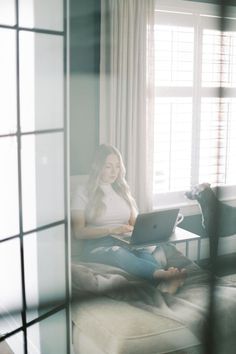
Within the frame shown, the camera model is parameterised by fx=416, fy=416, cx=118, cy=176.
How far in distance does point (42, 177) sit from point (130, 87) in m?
0.19

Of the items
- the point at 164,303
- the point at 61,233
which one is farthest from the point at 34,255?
the point at 164,303

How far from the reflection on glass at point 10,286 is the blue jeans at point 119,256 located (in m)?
0.10

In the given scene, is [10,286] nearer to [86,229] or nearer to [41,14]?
[86,229]

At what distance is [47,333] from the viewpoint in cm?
65

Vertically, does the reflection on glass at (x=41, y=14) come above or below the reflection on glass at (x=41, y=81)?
above

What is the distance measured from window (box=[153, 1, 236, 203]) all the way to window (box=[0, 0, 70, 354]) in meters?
0.16

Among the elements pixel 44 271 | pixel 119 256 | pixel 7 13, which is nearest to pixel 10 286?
pixel 44 271

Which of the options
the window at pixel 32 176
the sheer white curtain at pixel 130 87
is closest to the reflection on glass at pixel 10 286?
the window at pixel 32 176

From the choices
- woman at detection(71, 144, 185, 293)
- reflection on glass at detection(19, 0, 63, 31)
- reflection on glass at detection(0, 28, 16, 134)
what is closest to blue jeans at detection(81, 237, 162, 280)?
woman at detection(71, 144, 185, 293)

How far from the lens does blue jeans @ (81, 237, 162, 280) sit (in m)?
0.63

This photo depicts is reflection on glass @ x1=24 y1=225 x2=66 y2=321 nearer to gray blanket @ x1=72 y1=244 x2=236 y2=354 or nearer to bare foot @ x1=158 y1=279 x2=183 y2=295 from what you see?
gray blanket @ x1=72 y1=244 x2=236 y2=354

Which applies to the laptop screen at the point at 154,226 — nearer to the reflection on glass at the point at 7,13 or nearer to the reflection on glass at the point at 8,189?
the reflection on glass at the point at 8,189

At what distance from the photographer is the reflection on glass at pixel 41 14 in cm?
56

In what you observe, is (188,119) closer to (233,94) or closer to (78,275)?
(233,94)
